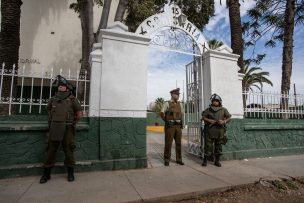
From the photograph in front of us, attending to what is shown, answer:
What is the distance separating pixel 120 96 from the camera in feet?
18.5

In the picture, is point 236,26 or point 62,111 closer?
point 62,111

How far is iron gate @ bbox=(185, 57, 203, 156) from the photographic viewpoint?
23.1 ft

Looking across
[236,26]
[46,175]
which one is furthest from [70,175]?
[236,26]

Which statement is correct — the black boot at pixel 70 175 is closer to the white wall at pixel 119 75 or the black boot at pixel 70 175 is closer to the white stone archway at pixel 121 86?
the white stone archway at pixel 121 86

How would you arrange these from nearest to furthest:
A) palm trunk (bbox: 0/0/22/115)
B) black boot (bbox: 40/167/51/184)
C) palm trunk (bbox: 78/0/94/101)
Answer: black boot (bbox: 40/167/51/184), palm trunk (bbox: 0/0/22/115), palm trunk (bbox: 78/0/94/101)

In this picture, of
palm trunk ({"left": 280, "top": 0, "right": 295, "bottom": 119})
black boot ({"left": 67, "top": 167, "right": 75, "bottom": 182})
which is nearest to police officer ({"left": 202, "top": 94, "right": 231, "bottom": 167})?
black boot ({"left": 67, "top": 167, "right": 75, "bottom": 182})

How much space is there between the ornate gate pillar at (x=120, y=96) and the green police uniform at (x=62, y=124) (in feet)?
2.37

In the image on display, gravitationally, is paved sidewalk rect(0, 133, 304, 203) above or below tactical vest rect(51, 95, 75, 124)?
below

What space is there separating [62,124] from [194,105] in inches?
159

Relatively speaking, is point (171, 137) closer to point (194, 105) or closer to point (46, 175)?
point (194, 105)

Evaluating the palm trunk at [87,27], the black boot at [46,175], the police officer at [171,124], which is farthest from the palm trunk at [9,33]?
the police officer at [171,124]

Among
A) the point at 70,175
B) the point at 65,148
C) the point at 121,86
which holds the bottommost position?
the point at 70,175

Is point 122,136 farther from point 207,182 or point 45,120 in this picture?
point 207,182

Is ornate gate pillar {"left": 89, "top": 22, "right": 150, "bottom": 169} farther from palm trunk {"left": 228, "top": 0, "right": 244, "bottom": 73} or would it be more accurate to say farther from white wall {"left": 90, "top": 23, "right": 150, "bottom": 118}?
palm trunk {"left": 228, "top": 0, "right": 244, "bottom": 73}
